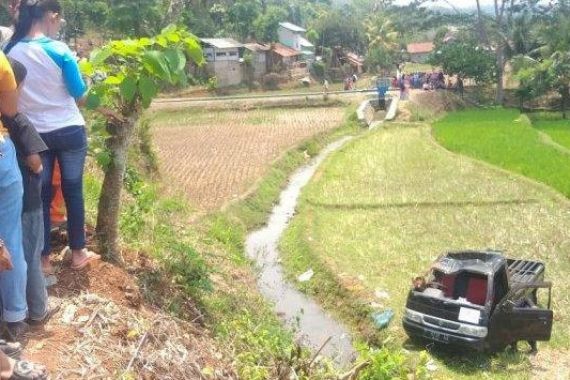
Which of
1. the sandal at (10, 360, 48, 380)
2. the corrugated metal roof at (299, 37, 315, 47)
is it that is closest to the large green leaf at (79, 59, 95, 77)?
the sandal at (10, 360, 48, 380)

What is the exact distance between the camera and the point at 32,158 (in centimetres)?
374

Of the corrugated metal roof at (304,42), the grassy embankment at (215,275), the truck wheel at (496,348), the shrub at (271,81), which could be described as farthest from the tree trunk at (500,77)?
the truck wheel at (496,348)

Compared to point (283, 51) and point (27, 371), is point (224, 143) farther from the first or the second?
point (283, 51)

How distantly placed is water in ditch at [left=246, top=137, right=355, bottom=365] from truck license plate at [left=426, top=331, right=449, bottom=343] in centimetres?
94

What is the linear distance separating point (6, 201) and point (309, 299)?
6.40m

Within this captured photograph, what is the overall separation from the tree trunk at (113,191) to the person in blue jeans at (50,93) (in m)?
0.60

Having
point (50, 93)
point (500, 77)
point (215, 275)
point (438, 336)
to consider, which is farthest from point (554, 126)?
point (50, 93)

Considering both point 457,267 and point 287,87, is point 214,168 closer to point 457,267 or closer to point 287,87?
point 457,267

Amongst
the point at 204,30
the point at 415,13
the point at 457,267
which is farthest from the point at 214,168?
the point at 204,30

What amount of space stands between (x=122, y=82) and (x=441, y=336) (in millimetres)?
4501

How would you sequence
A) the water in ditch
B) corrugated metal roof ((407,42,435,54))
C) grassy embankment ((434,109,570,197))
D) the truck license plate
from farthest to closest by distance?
corrugated metal roof ((407,42,435,54)) < grassy embankment ((434,109,570,197)) < the water in ditch < the truck license plate

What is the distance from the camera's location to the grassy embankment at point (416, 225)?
8648 mm

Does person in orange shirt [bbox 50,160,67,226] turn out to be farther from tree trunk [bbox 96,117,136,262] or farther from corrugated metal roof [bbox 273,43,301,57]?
corrugated metal roof [bbox 273,43,301,57]

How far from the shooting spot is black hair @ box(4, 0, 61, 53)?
3.98 m
